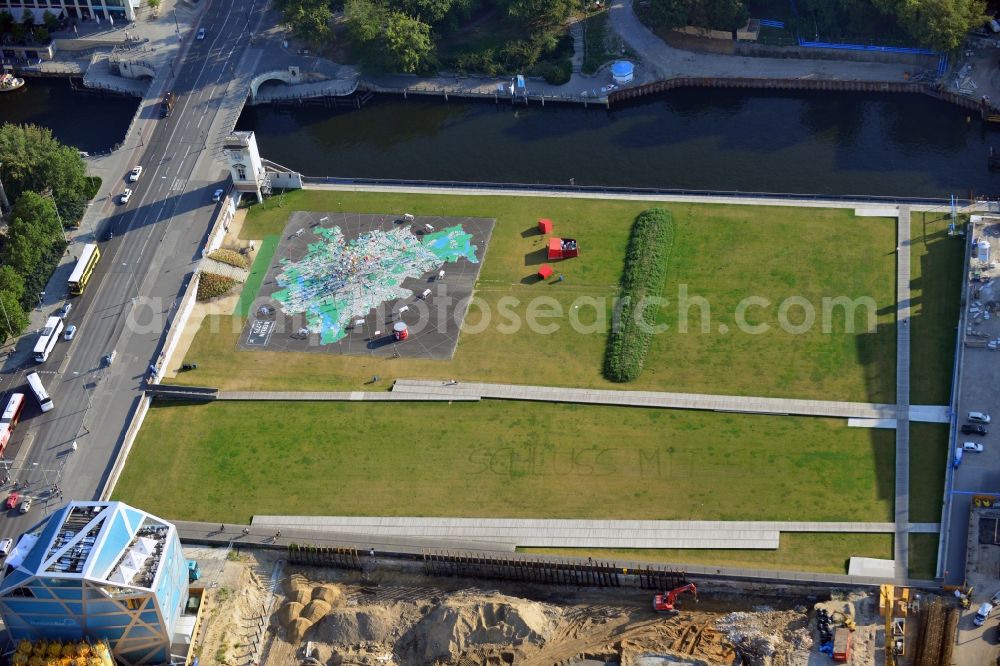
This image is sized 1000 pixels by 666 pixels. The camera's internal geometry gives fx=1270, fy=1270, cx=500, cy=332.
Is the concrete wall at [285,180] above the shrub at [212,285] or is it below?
above

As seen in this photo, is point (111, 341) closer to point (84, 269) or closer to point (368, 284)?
point (84, 269)

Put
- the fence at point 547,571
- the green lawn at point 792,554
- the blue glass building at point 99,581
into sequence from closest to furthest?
the blue glass building at point 99,581
the fence at point 547,571
the green lawn at point 792,554

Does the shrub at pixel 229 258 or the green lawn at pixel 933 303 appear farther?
the shrub at pixel 229 258

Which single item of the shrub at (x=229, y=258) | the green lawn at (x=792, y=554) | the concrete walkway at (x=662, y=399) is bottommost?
the green lawn at (x=792, y=554)

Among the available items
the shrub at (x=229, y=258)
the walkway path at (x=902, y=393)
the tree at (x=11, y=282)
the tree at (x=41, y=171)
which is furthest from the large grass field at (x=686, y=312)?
the tree at (x=41, y=171)

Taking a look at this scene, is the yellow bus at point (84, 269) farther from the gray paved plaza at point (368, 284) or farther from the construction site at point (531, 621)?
the construction site at point (531, 621)

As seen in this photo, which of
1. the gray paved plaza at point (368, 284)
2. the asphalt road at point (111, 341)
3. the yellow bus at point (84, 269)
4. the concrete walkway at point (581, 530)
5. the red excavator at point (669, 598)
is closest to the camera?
the red excavator at point (669, 598)

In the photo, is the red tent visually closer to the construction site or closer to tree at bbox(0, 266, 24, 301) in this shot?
the construction site
